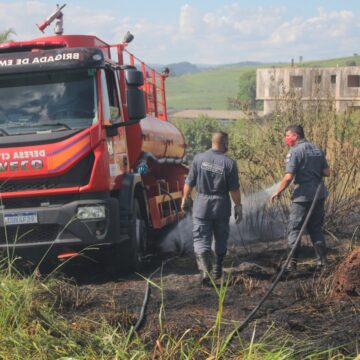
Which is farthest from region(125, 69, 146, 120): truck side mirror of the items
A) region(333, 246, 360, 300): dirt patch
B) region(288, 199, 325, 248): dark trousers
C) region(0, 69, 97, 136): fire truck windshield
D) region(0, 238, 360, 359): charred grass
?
region(333, 246, 360, 300): dirt patch

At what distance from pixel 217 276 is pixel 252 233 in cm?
370

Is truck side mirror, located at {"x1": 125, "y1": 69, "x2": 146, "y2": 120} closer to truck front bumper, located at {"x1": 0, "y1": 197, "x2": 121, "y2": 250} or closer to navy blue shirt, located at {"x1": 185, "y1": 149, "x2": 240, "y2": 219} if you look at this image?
navy blue shirt, located at {"x1": 185, "y1": 149, "x2": 240, "y2": 219}

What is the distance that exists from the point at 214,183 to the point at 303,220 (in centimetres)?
128

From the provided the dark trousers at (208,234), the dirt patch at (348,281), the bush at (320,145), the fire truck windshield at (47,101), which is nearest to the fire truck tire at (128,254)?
the dark trousers at (208,234)

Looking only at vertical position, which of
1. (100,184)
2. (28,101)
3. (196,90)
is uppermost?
(28,101)

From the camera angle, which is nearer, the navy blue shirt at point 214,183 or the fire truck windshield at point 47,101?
the fire truck windshield at point 47,101

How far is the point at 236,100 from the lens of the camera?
417 inches

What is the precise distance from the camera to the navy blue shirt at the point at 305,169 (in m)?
7.68

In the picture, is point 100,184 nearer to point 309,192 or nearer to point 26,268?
point 26,268

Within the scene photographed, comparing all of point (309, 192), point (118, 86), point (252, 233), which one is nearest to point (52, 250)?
point (118, 86)

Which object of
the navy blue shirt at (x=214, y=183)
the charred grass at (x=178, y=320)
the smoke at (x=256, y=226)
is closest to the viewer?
the charred grass at (x=178, y=320)

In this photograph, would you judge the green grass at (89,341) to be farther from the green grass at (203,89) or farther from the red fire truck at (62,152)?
the green grass at (203,89)

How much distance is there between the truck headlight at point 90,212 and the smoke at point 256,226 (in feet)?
11.5

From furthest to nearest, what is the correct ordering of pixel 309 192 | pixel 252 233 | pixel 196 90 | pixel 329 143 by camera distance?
pixel 196 90 < pixel 252 233 < pixel 329 143 < pixel 309 192
